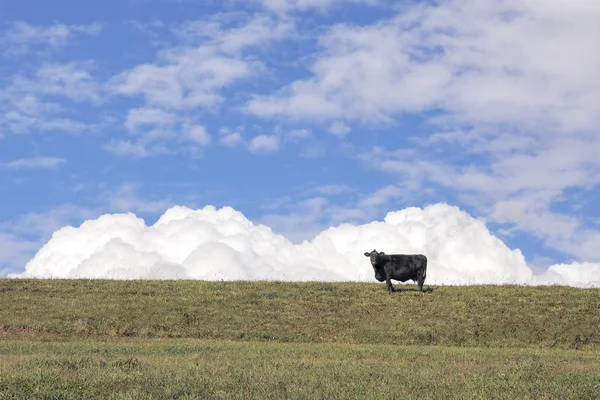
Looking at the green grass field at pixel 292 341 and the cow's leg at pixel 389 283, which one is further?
the cow's leg at pixel 389 283

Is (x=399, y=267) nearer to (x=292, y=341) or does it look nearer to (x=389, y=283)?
(x=389, y=283)

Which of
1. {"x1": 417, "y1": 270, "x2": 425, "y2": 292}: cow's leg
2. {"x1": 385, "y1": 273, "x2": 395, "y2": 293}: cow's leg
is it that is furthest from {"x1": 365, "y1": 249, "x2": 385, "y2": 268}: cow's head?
{"x1": 417, "y1": 270, "x2": 425, "y2": 292}: cow's leg

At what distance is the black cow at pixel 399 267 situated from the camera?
43594 millimetres

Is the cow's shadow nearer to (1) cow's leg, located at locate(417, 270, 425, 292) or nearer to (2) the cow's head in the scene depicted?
(1) cow's leg, located at locate(417, 270, 425, 292)

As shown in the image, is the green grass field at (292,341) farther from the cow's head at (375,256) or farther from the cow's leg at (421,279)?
the cow's head at (375,256)

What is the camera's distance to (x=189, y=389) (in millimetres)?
16312

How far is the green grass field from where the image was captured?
16891 mm

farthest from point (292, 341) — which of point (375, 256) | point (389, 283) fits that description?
point (375, 256)

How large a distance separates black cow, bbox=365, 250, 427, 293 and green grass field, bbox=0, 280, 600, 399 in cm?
89

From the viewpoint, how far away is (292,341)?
33.8 meters

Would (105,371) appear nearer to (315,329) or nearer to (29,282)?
(315,329)

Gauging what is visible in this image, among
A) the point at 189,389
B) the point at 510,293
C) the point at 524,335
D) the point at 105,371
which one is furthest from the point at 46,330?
the point at 510,293

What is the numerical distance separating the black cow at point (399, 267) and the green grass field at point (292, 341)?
894mm

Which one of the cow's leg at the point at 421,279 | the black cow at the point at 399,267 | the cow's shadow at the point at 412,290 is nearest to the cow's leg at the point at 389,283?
the black cow at the point at 399,267
